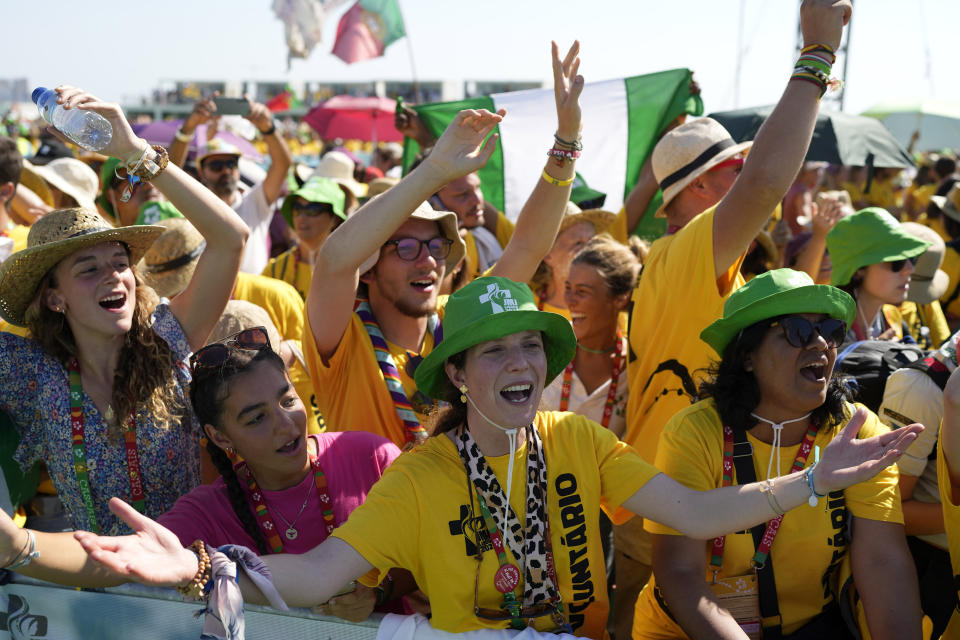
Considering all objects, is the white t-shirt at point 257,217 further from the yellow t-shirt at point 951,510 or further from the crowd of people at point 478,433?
the yellow t-shirt at point 951,510

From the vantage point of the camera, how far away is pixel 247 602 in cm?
206

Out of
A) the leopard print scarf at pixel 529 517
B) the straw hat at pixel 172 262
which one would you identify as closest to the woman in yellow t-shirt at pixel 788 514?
the leopard print scarf at pixel 529 517

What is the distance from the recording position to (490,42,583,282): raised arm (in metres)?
3.07

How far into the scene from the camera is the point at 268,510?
266 cm

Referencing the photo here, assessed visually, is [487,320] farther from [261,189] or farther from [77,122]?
[261,189]

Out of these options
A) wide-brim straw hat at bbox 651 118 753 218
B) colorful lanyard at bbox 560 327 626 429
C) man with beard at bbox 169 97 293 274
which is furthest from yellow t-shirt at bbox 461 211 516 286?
man with beard at bbox 169 97 293 274

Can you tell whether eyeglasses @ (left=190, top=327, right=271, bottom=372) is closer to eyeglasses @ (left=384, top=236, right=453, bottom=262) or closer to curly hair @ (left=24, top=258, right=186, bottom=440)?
curly hair @ (left=24, top=258, right=186, bottom=440)

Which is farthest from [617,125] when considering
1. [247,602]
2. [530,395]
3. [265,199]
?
[247,602]

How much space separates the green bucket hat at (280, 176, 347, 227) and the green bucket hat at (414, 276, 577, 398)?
3.30m

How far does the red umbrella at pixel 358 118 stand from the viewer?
43.1 feet

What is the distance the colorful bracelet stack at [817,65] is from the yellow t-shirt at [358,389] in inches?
67.2

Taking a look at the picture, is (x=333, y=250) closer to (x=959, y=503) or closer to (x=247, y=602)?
(x=247, y=602)

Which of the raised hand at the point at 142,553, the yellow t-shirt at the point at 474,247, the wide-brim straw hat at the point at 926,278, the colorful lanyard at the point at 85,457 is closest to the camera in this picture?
the raised hand at the point at 142,553

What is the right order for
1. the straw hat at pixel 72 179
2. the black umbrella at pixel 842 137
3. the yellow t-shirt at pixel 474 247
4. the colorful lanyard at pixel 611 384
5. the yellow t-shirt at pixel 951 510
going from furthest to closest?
the black umbrella at pixel 842 137 < the straw hat at pixel 72 179 < the yellow t-shirt at pixel 474 247 < the colorful lanyard at pixel 611 384 < the yellow t-shirt at pixel 951 510
